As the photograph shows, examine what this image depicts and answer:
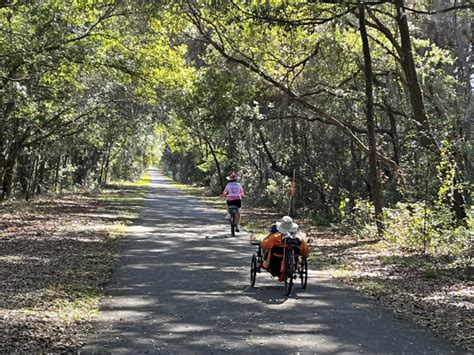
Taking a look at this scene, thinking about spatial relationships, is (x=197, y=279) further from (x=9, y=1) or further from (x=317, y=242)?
(x=9, y=1)

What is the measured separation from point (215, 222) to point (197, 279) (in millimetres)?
11634

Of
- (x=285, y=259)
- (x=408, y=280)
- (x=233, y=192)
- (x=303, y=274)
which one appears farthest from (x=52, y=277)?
(x=233, y=192)

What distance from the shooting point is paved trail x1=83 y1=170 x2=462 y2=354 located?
630 cm

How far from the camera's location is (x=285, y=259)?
359 inches

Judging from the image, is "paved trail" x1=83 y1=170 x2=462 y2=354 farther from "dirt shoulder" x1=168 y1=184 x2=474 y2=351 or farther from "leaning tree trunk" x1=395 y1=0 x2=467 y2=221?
"leaning tree trunk" x1=395 y1=0 x2=467 y2=221

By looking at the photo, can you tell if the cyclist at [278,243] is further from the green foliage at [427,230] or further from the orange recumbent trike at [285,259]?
the green foliage at [427,230]

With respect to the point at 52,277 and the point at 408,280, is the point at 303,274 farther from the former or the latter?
the point at 52,277

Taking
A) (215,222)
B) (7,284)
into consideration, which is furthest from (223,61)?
(7,284)

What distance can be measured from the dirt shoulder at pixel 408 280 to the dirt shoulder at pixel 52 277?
4392mm

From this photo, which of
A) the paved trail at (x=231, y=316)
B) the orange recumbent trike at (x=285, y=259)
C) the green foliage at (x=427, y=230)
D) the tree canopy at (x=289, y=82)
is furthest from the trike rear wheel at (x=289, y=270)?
the green foliage at (x=427, y=230)

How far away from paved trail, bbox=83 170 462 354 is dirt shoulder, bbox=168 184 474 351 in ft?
1.48

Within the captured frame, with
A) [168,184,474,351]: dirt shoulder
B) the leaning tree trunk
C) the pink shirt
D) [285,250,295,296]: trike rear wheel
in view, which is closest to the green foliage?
[168,184,474,351]: dirt shoulder

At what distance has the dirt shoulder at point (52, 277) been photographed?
21.3 ft

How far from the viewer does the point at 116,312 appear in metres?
7.62
